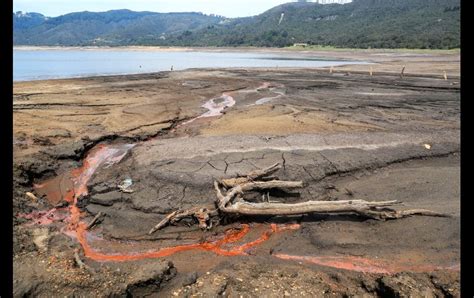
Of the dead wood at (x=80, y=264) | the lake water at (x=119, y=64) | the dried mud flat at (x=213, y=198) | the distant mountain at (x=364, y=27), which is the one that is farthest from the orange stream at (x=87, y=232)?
the distant mountain at (x=364, y=27)

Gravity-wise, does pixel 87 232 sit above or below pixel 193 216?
below

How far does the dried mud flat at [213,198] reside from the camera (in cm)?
569

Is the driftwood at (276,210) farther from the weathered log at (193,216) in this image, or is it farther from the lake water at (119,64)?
the lake water at (119,64)

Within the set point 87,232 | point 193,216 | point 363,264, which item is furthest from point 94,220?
point 363,264

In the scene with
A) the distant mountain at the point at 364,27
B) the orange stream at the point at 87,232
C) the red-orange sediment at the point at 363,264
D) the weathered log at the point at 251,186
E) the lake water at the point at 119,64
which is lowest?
the red-orange sediment at the point at 363,264

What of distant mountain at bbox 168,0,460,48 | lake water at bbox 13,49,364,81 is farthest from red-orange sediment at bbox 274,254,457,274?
distant mountain at bbox 168,0,460,48

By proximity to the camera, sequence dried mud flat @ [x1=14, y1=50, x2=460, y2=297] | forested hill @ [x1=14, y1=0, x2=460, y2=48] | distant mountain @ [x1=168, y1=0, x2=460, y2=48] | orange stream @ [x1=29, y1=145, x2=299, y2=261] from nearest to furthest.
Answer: dried mud flat @ [x1=14, y1=50, x2=460, y2=297] → orange stream @ [x1=29, y1=145, x2=299, y2=261] → distant mountain @ [x1=168, y1=0, x2=460, y2=48] → forested hill @ [x1=14, y1=0, x2=460, y2=48]

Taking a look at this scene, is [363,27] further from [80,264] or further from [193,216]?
[80,264]

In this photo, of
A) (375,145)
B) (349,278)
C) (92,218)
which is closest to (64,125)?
(92,218)

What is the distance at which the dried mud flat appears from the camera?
5.69 m

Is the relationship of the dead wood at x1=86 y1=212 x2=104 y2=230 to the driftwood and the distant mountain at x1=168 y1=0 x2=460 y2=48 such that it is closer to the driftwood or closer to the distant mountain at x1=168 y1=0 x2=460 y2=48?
the driftwood

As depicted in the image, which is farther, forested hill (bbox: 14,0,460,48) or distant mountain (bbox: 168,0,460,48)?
forested hill (bbox: 14,0,460,48)

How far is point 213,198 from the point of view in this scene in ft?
27.7

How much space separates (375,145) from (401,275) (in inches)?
245
